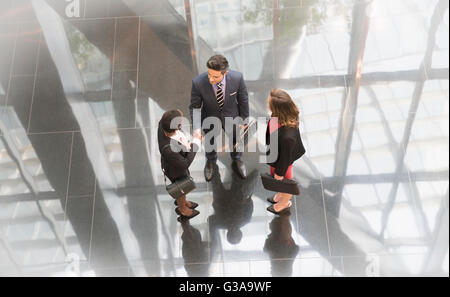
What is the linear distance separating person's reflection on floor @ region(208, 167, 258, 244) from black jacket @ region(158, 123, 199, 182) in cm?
85

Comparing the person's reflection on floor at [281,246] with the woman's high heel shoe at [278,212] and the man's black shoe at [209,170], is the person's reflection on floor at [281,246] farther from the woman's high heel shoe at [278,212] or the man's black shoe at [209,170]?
the man's black shoe at [209,170]

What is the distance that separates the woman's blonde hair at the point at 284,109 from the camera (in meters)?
4.11

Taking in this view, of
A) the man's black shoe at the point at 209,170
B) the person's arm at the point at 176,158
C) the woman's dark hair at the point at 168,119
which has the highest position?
the man's black shoe at the point at 209,170

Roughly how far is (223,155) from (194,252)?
3.92ft

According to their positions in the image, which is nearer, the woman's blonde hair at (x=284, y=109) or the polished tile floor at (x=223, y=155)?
the woman's blonde hair at (x=284, y=109)

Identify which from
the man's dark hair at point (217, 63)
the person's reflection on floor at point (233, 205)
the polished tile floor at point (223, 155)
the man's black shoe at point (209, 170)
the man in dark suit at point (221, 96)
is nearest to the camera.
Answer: the man's dark hair at point (217, 63)

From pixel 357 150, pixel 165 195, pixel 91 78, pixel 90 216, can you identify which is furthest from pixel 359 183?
pixel 91 78

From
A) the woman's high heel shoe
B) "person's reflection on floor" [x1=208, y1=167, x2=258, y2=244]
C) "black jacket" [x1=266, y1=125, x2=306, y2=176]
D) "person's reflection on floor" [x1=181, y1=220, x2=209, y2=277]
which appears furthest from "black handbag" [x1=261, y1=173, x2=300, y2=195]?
"person's reflection on floor" [x1=181, y1=220, x2=209, y2=277]

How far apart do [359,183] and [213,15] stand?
310 centimetres

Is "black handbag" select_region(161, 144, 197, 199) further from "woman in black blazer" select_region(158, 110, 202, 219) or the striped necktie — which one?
the striped necktie

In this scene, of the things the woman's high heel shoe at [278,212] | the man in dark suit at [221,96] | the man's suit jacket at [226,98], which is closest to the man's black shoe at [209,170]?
the man in dark suit at [221,96]

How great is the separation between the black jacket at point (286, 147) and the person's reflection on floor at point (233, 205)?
3.01 feet

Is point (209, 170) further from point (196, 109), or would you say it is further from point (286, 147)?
point (286, 147)
